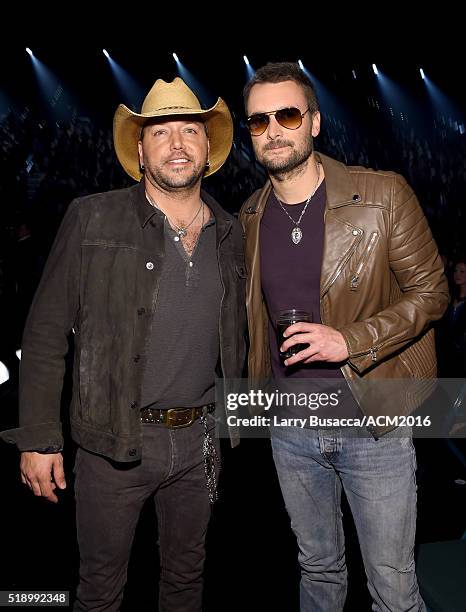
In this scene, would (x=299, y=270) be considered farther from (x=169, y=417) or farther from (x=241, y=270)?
(x=169, y=417)

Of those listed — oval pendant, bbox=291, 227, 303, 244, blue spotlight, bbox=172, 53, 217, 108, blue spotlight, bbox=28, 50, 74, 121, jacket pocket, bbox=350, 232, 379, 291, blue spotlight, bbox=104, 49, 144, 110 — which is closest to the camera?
jacket pocket, bbox=350, 232, 379, 291

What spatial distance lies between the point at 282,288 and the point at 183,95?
1130 mm

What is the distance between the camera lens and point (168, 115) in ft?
8.80

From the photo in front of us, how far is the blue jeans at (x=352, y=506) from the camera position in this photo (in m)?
2.41

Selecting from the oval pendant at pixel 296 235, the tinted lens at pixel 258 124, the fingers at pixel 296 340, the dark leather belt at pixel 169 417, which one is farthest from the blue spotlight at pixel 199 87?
the fingers at pixel 296 340

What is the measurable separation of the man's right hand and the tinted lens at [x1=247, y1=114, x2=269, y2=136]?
5.94ft

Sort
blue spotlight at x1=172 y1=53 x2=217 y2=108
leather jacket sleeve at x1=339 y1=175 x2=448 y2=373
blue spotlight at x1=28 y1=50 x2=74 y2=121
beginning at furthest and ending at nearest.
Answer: blue spotlight at x1=172 y1=53 x2=217 y2=108 < blue spotlight at x1=28 y1=50 x2=74 y2=121 < leather jacket sleeve at x1=339 y1=175 x2=448 y2=373

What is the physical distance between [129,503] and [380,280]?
5.19ft

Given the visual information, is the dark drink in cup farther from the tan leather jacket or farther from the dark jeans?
the dark jeans

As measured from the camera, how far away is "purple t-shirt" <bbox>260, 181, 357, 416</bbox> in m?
2.58

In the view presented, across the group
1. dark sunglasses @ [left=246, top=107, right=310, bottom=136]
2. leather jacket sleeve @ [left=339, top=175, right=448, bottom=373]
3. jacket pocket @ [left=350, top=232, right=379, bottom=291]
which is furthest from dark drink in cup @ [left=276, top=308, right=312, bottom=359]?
dark sunglasses @ [left=246, top=107, right=310, bottom=136]

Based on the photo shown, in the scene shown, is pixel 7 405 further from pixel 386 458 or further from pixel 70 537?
pixel 386 458

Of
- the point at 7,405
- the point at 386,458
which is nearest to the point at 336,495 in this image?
the point at 386,458

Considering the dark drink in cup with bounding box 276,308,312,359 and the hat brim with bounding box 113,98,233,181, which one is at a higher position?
the hat brim with bounding box 113,98,233,181
